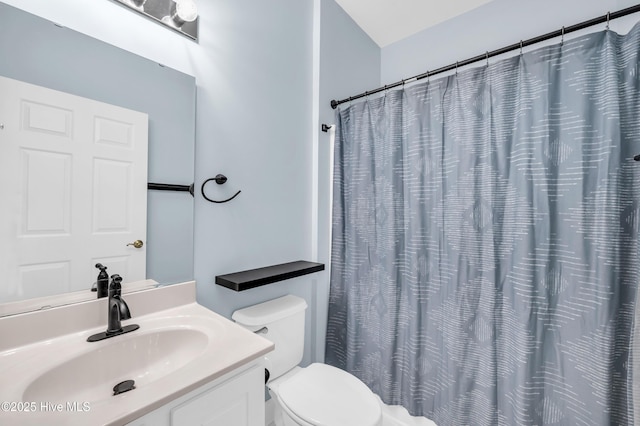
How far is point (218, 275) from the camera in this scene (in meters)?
1.30

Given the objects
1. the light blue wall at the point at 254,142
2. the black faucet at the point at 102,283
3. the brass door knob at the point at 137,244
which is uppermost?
the light blue wall at the point at 254,142

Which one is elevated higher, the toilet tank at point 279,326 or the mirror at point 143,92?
the mirror at point 143,92

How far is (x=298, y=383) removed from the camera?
1288 mm

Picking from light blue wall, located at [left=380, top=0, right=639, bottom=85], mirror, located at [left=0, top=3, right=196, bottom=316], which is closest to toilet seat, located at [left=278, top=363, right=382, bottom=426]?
mirror, located at [left=0, top=3, right=196, bottom=316]

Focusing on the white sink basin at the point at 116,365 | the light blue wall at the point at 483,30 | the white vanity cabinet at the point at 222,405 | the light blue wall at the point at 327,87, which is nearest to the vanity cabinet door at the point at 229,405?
the white vanity cabinet at the point at 222,405

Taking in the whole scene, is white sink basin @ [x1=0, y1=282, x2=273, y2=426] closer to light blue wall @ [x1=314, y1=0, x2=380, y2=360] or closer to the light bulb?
light blue wall @ [x1=314, y1=0, x2=380, y2=360]

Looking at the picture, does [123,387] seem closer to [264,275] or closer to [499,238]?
[264,275]

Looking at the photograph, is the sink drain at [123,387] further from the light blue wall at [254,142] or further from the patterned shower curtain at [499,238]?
the patterned shower curtain at [499,238]

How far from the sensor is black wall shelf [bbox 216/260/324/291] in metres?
1.23

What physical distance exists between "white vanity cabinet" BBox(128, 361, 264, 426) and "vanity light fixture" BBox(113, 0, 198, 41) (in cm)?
134

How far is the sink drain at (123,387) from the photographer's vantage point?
2.67 feet

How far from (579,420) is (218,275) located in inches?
65.2

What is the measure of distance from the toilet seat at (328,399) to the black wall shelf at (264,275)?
498 mm

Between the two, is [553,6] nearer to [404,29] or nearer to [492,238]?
[404,29]
